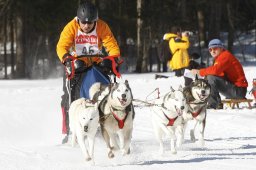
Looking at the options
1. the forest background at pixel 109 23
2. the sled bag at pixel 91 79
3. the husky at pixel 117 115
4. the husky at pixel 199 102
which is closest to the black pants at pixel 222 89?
the husky at pixel 199 102

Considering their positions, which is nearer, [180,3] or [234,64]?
[234,64]

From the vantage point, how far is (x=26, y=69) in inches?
1117

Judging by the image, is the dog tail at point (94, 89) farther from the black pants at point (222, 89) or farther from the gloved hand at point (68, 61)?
the black pants at point (222, 89)

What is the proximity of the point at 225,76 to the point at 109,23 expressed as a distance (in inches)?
761

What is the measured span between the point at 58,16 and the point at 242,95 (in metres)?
18.2

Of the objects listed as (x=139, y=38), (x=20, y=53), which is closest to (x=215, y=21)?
(x=139, y=38)

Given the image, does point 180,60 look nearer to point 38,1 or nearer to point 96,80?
point 96,80

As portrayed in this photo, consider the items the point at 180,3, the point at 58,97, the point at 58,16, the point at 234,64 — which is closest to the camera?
the point at 234,64

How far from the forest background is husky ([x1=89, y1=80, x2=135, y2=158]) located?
18714mm

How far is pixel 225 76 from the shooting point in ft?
34.9

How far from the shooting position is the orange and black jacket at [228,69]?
33.4 ft

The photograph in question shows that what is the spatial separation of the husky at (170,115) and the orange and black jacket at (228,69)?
3294 mm

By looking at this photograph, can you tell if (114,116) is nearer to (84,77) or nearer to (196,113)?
(84,77)

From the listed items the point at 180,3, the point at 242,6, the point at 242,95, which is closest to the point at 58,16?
the point at 180,3
